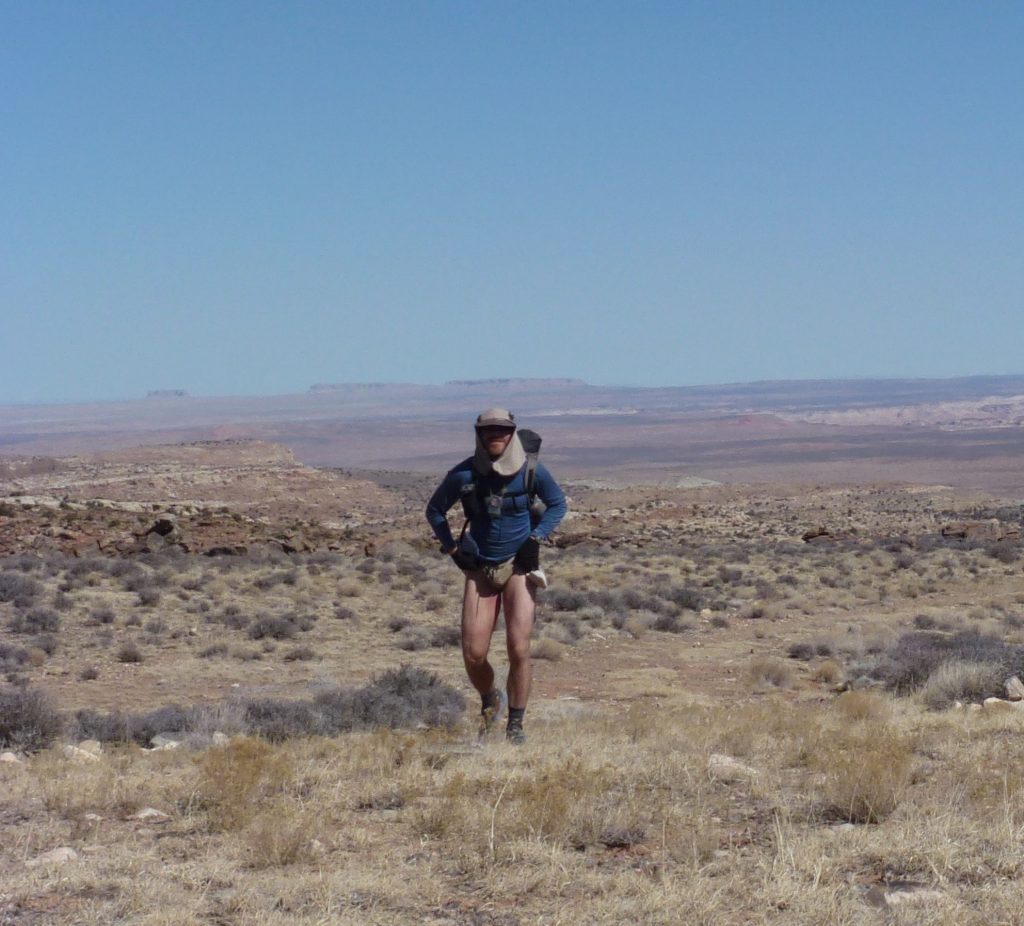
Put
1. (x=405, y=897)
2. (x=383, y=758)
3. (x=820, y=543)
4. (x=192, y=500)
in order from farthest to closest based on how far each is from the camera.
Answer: (x=192, y=500)
(x=820, y=543)
(x=383, y=758)
(x=405, y=897)

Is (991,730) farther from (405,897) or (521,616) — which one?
(405,897)

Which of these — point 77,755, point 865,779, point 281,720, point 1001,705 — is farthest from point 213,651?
point 865,779

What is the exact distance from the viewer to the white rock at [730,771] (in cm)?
625

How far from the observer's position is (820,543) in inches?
1238

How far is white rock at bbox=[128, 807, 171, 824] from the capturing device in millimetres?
5602

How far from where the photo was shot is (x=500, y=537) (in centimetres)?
740

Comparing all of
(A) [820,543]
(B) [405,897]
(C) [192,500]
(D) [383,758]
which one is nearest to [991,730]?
(D) [383,758]

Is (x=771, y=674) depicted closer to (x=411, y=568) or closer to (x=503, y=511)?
(x=503, y=511)

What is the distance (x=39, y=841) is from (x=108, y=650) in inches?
343

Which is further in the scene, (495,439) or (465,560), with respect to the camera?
(465,560)

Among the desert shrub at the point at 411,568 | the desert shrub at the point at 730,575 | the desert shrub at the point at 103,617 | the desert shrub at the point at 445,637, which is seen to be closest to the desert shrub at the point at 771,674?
the desert shrub at the point at 445,637

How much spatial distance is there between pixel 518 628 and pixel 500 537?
0.59 meters

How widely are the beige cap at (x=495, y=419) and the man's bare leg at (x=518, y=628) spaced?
0.97 metres

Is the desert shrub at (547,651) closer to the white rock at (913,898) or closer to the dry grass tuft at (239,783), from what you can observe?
the dry grass tuft at (239,783)
